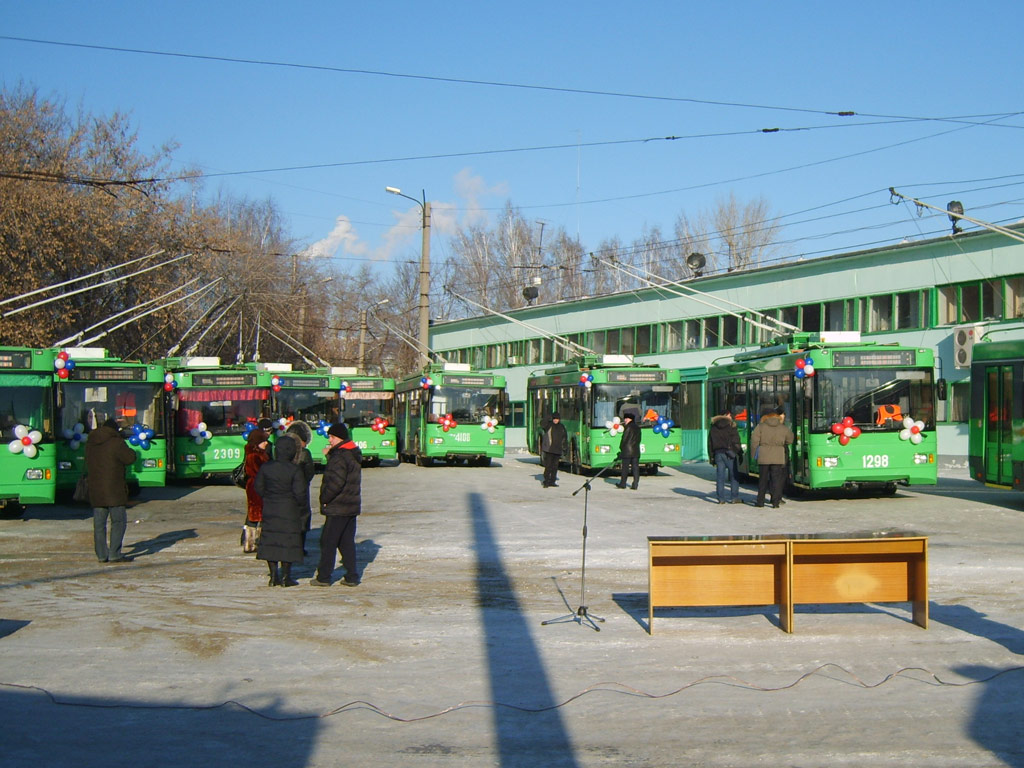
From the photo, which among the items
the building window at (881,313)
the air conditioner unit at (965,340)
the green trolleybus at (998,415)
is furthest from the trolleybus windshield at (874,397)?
the building window at (881,313)

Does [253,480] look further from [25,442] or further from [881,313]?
[881,313]

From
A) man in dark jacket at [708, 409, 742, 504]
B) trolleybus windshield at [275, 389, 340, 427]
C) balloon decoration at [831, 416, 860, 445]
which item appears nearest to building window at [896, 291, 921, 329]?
balloon decoration at [831, 416, 860, 445]

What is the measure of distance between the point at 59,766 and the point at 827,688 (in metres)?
4.83

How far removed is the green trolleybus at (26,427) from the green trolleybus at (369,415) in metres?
15.9

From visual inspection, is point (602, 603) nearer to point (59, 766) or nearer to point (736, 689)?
point (736, 689)

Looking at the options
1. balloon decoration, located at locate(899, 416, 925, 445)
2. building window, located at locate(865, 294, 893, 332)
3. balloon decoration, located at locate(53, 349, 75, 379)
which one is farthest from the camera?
building window, located at locate(865, 294, 893, 332)

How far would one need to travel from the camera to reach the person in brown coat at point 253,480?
47.1 ft

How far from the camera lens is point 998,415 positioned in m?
20.4

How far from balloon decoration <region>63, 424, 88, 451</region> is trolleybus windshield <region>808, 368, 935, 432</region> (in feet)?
46.8

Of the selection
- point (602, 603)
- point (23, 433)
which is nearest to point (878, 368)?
point (602, 603)

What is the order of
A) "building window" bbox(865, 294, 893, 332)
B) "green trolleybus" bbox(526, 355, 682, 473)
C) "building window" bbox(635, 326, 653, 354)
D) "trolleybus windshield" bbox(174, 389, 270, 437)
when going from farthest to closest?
Answer: "building window" bbox(635, 326, 653, 354), "building window" bbox(865, 294, 893, 332), "green trolleybus" bbox(526, 355, 682, 473), "trolleybus windshield" bbox(174, 389, 270, 437)

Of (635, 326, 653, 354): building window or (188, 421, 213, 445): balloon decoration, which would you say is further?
(635, 326, 653, 354): building window

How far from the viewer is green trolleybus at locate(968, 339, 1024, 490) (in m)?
19.8

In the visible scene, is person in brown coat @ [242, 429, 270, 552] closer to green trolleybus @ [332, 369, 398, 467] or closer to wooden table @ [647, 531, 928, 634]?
wooden table @ [647, 531, 928, 634]
